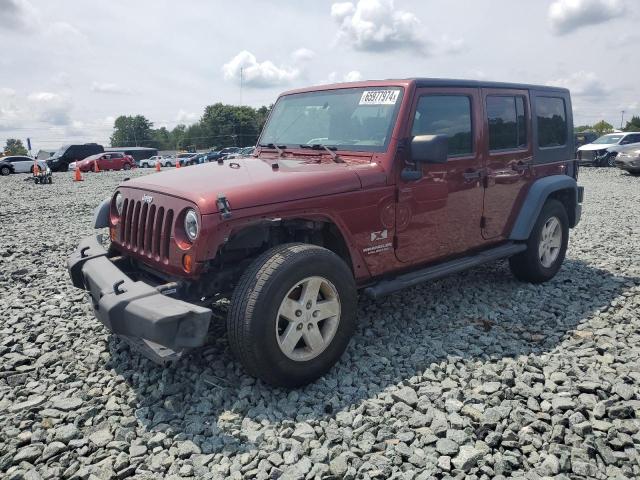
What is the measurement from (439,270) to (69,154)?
3536 cm

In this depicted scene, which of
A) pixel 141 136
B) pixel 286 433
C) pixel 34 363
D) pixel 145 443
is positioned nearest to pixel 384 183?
pixel 286 433

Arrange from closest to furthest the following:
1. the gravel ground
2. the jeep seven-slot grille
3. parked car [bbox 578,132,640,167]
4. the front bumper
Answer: the gravel ground → the front bumper → the jeep seven-slot grille → parked car [bbox 578,132,640,167]

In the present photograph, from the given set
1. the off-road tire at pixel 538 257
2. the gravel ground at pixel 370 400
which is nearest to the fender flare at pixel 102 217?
the gravel ground at pixel 370 400

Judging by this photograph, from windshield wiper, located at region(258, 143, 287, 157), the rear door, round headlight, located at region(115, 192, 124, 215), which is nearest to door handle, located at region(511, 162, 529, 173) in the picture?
the rear door

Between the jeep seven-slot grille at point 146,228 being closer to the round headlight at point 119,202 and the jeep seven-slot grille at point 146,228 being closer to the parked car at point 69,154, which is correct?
the round headlight at point 119,202

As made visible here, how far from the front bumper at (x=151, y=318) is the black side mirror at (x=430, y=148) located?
187 cm

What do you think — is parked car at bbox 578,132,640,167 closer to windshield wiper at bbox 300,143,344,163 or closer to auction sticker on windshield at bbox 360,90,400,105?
auction sticker on windshield at bbox 360,90,400,105

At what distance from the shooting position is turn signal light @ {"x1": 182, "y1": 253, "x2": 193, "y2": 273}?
304cm

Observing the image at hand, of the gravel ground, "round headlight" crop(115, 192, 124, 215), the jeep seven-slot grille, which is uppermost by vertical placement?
"round headlight" crop(115, 192, 124, 215)

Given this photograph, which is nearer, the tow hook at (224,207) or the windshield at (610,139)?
the tow hook at (224,207)

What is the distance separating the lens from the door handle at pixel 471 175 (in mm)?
4336

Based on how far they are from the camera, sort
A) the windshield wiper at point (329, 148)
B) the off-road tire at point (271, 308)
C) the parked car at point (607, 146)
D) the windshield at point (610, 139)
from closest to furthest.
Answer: the off-road tire at point (271, 308), the windshield wiper at point (329, 148), the parked car at point (607, 146), the windshield at point (610, 139)

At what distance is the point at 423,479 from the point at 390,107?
2.64 meters

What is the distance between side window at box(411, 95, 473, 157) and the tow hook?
65.3 inches
